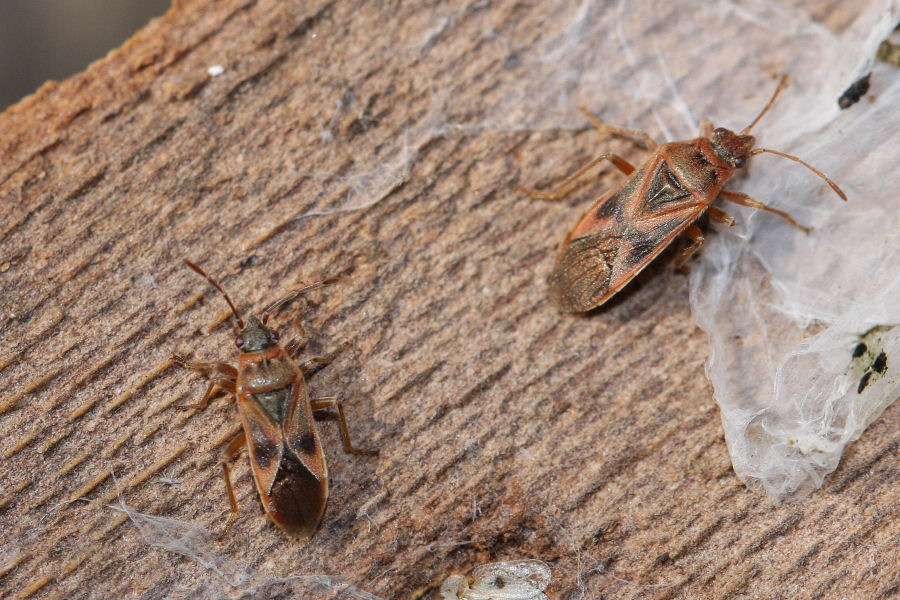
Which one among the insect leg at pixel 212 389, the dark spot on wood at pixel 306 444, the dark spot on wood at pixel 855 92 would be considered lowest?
the dark spot on wood at pixel 306 444

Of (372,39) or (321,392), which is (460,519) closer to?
(321,392)

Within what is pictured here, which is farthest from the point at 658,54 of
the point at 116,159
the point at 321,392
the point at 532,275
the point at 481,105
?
the point at 116,159

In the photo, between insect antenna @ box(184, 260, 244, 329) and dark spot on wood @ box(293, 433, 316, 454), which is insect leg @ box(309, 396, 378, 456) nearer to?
dark spot on wood @ box(293, 433, 316, 454)

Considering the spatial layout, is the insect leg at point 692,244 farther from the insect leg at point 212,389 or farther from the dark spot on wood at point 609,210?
the insect leg at point 212,389

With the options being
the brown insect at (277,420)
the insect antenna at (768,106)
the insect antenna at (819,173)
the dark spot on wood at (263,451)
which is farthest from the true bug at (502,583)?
the insect antenna at (768,106)

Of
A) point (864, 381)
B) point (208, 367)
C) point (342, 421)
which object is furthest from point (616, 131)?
point (208, 367)

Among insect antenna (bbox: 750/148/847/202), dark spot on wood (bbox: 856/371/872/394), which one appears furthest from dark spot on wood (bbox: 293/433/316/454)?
insect antenna (bbox: 750/148/847/202)
